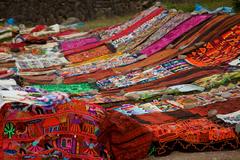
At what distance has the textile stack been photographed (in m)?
4.68

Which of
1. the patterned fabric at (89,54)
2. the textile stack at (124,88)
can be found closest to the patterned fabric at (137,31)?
the textile stack at (124,88)

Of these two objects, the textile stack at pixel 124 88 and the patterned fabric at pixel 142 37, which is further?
the patterned fabric at pixel 142 37

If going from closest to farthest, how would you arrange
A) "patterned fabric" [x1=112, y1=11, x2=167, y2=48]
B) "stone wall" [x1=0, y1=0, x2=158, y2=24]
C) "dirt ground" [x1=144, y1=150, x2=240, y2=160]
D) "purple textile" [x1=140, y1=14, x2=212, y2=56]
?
"dirt ground" [x1=144, y1=150, x2=240, y2=160] < "purple textile" [x1=140, y1=14, x2=212, y2=56] < "patterned fabric" [x1=112, y1=11, x2=167, y2=48] < "stone wall" [x1=0, y1=0, x2=158, y2=24]

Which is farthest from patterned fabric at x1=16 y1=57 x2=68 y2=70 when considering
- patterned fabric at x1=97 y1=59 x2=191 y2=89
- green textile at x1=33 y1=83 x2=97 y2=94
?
patterned fabric at x1=97 y1=59 x2=191 y2=89

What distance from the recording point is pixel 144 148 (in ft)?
15.7

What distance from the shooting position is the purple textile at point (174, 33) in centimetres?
898

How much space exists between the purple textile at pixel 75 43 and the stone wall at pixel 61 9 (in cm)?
381

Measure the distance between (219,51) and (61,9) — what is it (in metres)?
7.38

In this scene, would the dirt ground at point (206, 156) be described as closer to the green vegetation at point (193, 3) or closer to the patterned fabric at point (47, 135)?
the patterned fabric at point (47, 135)

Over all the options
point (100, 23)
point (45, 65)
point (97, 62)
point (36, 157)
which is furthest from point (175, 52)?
point (100, 23)

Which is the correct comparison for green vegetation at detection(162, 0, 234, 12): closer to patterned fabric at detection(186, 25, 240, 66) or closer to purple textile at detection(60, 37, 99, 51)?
purple textile at detection(60, 37, 99, 51)

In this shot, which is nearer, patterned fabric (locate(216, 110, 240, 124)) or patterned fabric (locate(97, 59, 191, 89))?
patterned fabric (locate(216, 110, 240, 124))

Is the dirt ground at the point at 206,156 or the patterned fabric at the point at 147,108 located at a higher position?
the dirt ground at the point at 206,156

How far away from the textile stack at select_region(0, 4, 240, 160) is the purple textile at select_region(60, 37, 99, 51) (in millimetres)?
40
